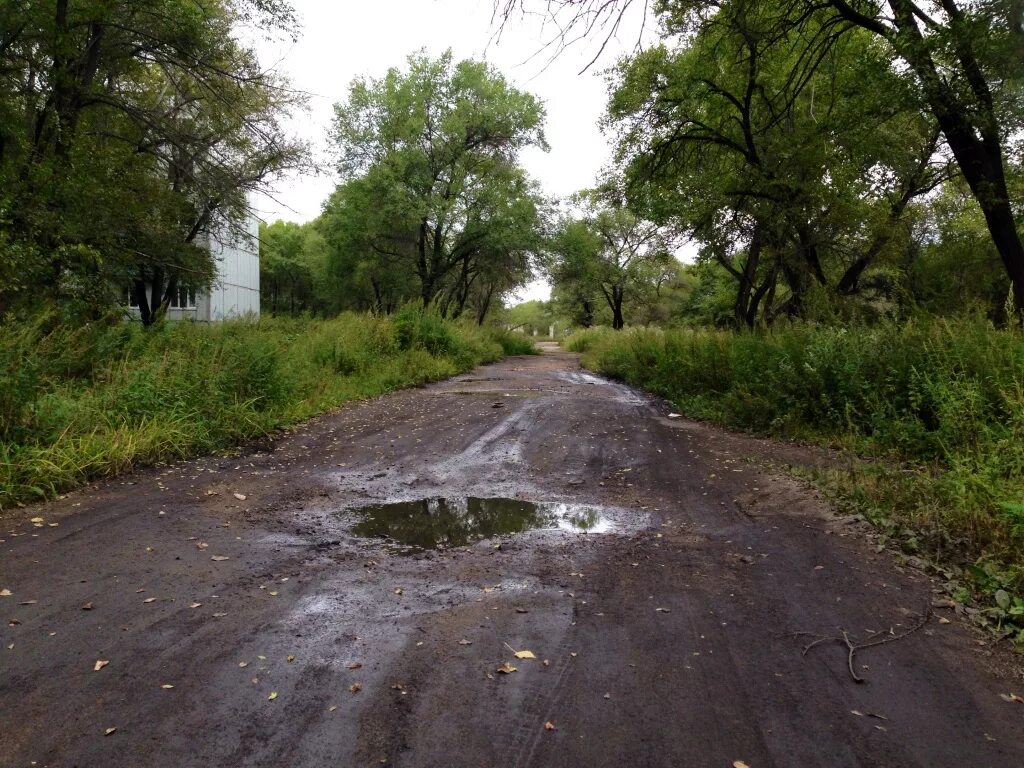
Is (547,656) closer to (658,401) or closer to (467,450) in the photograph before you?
(467,450)

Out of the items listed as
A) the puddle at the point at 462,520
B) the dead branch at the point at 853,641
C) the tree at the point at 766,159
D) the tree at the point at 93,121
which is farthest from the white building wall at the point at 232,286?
the dead branch at the point at 853,641

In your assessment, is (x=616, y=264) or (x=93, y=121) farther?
(x=616, y=264)

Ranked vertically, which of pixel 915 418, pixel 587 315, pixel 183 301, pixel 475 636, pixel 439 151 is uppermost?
pixel 439 151

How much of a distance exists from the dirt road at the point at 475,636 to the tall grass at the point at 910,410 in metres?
0.54

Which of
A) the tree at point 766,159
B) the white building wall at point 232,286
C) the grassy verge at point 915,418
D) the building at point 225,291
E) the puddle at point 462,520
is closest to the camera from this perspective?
the grassy verge at point 915,418

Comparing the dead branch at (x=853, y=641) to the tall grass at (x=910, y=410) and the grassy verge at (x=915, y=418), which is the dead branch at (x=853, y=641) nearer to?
the grassy verge at (x=915, y=418)

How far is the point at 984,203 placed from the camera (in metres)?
9.09

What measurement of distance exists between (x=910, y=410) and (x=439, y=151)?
76.6 feet

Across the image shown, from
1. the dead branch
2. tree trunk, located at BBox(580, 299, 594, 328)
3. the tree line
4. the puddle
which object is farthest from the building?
tree trunk, located at BBox(580, 299, 594, 328)

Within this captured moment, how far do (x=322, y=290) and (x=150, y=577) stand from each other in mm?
40254

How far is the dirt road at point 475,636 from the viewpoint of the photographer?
2422 millimetres

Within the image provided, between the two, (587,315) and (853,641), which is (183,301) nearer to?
(853,641)

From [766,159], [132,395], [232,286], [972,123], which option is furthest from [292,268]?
[972,123]

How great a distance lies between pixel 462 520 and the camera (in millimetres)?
5250
